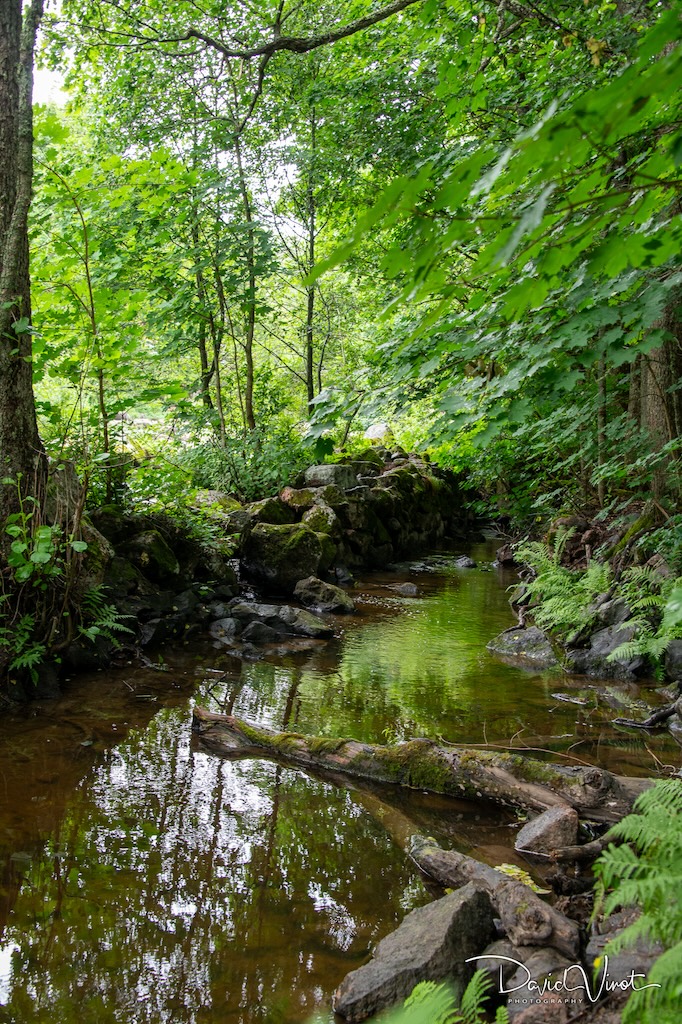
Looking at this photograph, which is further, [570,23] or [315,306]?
[315,306]

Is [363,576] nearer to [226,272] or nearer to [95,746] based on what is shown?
[226,272]

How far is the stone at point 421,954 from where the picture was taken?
7.91ft

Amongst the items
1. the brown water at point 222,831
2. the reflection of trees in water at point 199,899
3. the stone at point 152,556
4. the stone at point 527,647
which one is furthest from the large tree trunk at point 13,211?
the stone at point 527,647

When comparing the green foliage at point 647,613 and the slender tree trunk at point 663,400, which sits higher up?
the slender tree trunk at point 663,400

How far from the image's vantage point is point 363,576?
42.7 ft

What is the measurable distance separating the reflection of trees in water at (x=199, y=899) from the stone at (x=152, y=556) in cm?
355

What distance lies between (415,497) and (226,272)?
308 inches

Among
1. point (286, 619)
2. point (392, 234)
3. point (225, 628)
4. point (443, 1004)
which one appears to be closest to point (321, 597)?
point (286, 619)

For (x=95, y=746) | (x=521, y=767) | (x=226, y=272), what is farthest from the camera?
(x=226, y=272)

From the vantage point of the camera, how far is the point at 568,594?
7789 mm

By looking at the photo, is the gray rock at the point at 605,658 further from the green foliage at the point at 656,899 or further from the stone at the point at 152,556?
the stone at the point at 152,556

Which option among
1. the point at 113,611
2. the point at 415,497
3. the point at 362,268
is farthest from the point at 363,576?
the point at 113,611

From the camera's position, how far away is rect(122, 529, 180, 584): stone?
7664 millimetres
